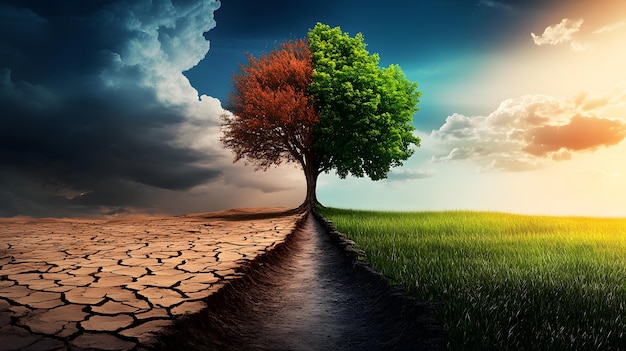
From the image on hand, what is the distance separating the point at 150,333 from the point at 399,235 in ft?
25.3

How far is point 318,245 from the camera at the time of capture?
395 inches

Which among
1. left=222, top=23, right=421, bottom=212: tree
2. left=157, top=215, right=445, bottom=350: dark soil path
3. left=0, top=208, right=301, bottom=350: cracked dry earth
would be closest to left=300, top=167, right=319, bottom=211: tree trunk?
left=222, top=23, right=421, bottom=212: tree

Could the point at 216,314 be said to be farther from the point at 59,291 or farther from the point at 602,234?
the point at 602,234

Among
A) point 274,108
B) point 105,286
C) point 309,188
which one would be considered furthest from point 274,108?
point 105,286

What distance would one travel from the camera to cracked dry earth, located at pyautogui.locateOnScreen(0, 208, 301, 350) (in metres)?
3.54

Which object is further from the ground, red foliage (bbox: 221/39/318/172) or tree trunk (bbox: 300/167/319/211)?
red foliage (bbox: 221/39/318/172)

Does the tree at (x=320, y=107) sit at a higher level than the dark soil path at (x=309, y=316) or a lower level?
higher

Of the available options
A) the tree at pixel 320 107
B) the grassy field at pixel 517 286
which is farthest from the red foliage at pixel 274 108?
the grassy field at pixel 517 286

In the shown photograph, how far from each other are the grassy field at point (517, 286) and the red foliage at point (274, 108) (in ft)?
30.9

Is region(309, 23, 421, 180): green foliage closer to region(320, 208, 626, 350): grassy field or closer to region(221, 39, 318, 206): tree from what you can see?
region(221, 39, 318, 206): tree

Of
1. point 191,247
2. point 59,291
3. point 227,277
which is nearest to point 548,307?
point 227,277

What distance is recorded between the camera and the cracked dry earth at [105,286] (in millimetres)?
3537

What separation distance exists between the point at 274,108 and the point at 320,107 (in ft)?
8.63

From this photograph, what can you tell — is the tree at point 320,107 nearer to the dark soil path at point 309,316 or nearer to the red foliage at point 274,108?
the red foliage at point 274,108
